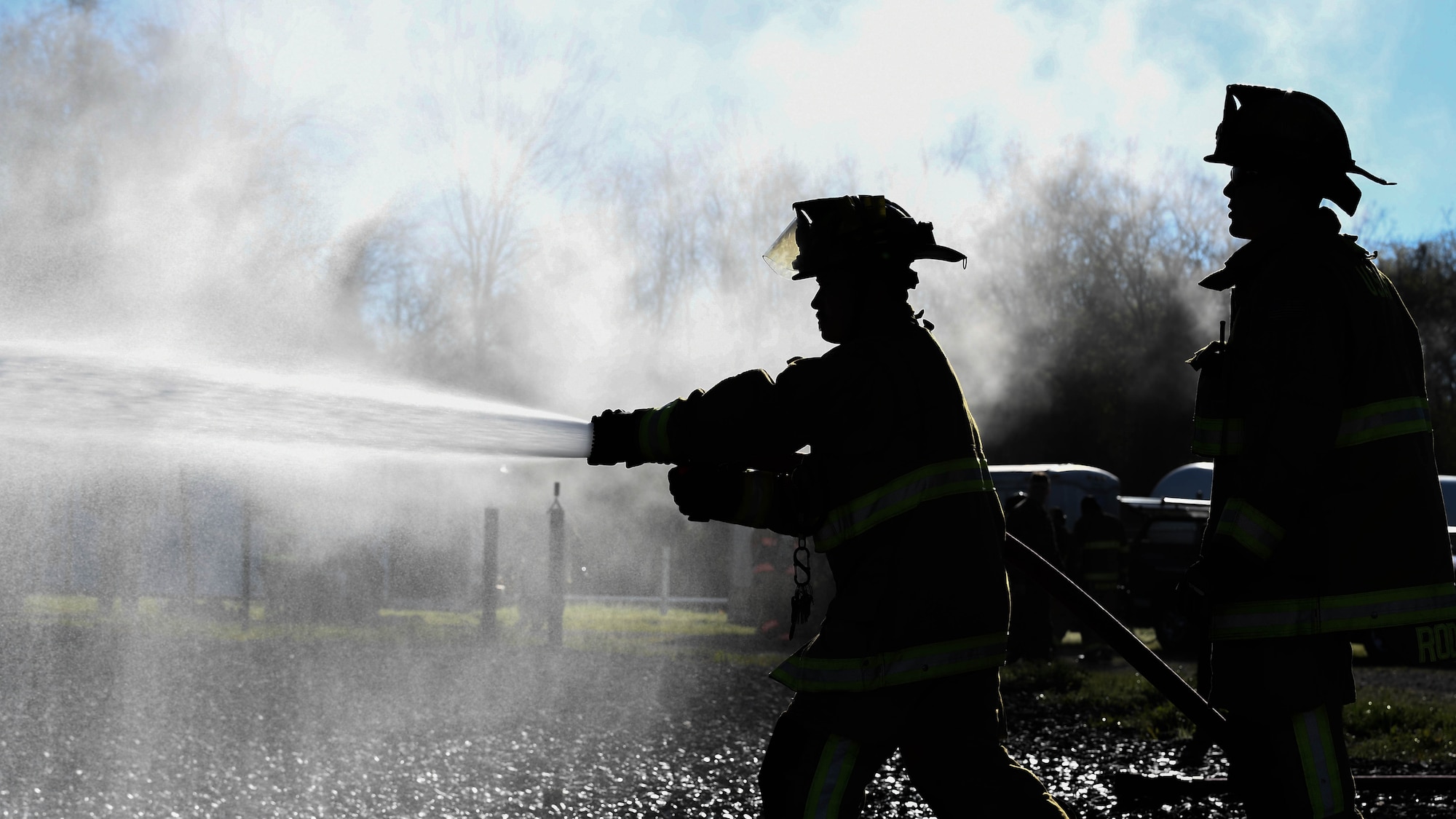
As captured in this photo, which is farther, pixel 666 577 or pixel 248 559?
pixel 666 577

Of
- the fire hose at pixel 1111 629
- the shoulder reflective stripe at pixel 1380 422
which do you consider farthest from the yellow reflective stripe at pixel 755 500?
the shoulder reflective stripe at pixel 1380 422

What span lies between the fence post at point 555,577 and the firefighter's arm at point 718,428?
8430mm

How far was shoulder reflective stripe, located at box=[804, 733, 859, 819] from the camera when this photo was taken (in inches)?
89.6

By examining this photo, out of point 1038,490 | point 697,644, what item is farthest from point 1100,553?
point 697,644

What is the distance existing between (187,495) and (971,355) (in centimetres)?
1584

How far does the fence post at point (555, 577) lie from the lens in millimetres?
10797

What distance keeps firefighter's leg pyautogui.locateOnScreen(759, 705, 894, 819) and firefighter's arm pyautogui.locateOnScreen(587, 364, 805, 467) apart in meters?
0.54

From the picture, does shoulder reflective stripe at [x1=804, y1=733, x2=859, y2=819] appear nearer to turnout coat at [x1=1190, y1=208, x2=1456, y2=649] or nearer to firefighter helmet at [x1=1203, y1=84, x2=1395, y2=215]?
turnout coat at [x1=1190, y1=208, x2=1456, y2=649]

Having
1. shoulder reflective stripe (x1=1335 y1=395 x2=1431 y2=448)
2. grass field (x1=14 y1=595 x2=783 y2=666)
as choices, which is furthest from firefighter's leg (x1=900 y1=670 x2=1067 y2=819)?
grass field (x1=14 y1=595 x2=783 y2=666)

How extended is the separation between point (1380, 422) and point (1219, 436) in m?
0.28

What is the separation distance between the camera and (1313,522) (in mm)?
2293

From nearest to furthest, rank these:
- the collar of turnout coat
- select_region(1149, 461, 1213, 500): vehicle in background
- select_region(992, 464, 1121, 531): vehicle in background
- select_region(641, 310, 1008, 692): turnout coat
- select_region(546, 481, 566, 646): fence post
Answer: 1. select_region(641, 310, 1008, 692): turnout coat
2. the collar of turnout coat
3. select_region(546, 481, 566, 646): fence post
4. select_region(992, 464, 1121, 531): vehicle in background
5. select_region(1149, 461, 1213, 500): vehicle in background

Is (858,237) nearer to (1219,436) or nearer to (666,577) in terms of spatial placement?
(1219,436)

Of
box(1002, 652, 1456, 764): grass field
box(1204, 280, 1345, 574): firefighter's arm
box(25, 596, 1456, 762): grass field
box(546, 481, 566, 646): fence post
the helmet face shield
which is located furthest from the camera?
box(546, 481, 566, 646): fence post
